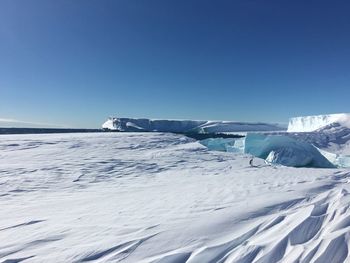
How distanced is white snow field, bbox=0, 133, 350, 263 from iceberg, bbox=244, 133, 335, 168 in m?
5.11

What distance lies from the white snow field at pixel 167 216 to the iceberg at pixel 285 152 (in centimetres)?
511

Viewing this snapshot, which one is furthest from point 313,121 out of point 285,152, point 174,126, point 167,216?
point 167,216

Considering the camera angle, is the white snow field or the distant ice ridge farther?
the distant ice ridge

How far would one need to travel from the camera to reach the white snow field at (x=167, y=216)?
249 centimetres

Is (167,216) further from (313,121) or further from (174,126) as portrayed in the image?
(174,126)

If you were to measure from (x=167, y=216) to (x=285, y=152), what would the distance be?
969 centimetres

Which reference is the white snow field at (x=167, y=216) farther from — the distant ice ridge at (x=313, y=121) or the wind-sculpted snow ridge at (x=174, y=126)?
the wind-sculpted snow ridge at (x=174, y=126)

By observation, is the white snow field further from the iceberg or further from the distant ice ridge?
the distant ice ridge

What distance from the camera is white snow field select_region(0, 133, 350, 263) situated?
2494 mm

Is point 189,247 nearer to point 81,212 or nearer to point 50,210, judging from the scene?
point 81,212

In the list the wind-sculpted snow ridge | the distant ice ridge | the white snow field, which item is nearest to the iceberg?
the white snow field

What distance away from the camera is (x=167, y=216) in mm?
3479

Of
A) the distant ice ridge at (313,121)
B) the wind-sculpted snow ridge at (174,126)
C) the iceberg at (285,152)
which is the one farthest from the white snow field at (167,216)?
the wind-sculpted snow ridge at (174,126)

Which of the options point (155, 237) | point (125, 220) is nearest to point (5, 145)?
point (125, 220)
